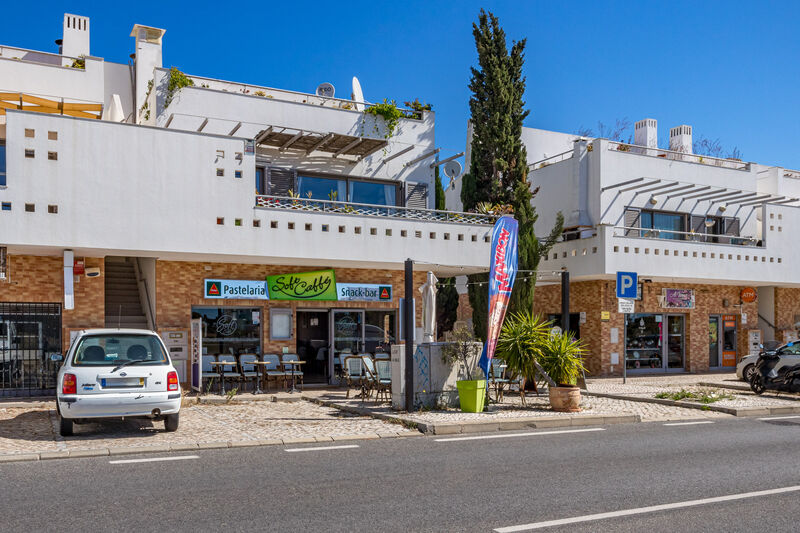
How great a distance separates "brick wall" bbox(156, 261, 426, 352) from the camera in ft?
63.4

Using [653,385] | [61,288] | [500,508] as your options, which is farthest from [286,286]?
[500,508]

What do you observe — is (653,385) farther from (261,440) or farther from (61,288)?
(61,288)

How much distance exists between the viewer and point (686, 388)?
69.8 feet

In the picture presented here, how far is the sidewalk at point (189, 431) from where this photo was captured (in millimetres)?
10727

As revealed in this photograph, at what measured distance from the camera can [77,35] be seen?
75.9 feet

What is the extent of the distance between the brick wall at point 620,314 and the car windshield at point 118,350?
1808cm

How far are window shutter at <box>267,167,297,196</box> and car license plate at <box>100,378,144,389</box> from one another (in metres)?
10.2

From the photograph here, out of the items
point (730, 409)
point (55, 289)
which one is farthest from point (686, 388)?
point (55, 289)

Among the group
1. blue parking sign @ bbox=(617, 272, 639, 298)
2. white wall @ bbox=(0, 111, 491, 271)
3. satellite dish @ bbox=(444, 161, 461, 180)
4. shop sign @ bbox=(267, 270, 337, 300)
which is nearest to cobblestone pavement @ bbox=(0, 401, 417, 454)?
white wall @ bbox=(0, 111, 491, 271)

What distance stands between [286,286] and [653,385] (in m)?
11.0

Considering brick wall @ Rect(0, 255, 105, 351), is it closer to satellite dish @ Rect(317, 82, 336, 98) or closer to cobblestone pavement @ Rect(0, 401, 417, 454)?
cobblestone pavement @ Rect(0, 401, 417, 454)

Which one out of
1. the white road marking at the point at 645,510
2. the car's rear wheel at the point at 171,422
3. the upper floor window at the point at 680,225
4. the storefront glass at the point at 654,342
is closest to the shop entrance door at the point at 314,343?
the car's rear wheel at the point at 171,422

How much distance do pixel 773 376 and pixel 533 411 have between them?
744 centimetres

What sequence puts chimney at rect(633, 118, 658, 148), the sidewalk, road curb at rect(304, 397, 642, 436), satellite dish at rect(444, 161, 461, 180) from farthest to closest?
1. chimney at rect(633, 118, 658, 148)
2. satellite dish at rect(444, 161, 461, 180)
3. road curb at rect(304, 397, 642, 436)
4. the sidewalk
